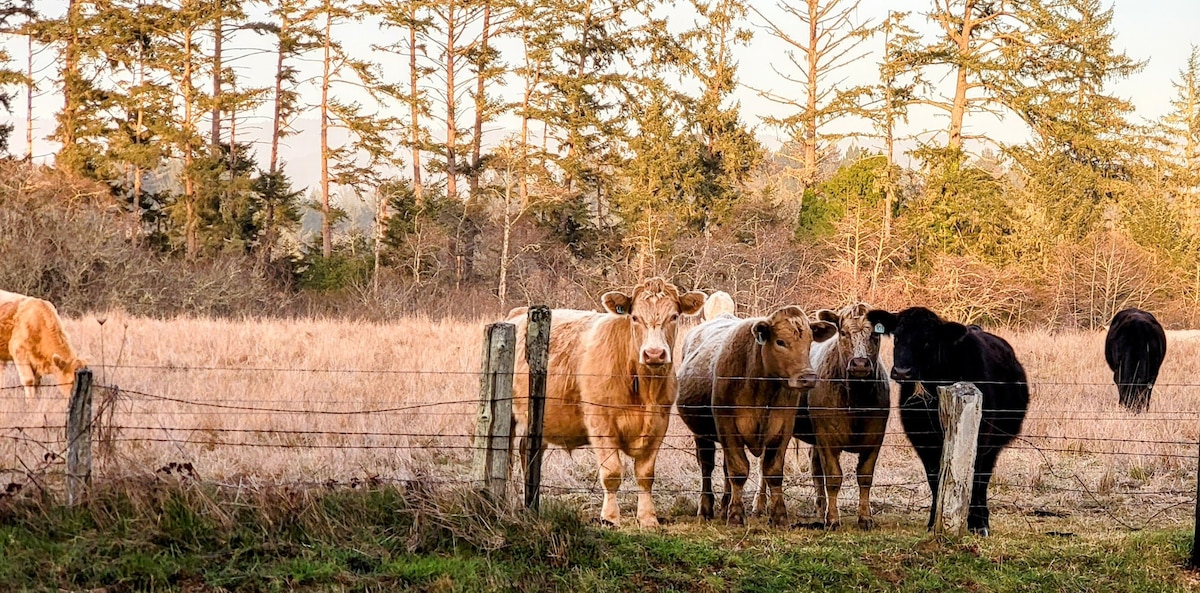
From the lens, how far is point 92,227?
97.3 ft

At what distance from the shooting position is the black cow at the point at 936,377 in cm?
807

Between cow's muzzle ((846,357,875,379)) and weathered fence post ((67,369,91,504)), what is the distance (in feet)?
17.3

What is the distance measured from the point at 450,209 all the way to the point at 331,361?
65.4 ft

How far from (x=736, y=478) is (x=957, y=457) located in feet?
5.89

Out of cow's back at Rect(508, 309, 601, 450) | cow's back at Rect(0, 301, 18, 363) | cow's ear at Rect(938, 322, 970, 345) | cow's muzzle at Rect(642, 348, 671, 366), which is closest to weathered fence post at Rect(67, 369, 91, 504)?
cow's back at Rect(508, 309, 601, 450)

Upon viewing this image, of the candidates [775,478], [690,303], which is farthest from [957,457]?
[690,303]

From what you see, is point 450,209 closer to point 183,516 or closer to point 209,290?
point 209,290

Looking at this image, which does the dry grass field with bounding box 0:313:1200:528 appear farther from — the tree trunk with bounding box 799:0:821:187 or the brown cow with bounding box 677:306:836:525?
the tree trunk with bounding box 799:0:821:187

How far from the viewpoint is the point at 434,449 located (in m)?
10.3

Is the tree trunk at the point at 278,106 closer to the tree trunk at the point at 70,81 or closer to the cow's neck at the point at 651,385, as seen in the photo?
the tree trunk at the point at 70,81

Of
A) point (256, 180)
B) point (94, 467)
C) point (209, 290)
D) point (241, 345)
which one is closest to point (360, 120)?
point (256, 180)

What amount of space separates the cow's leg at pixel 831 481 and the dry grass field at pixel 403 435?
55cm

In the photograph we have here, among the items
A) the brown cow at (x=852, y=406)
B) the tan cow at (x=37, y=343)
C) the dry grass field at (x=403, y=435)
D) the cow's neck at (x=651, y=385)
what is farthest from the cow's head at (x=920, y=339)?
the tan cow at (x=37, y=343)

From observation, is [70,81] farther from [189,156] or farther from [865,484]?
[865,484]
